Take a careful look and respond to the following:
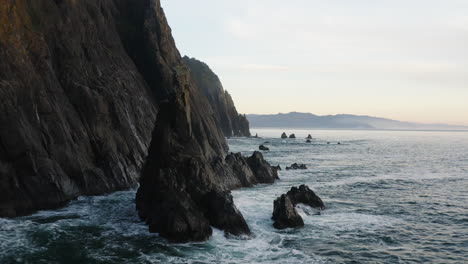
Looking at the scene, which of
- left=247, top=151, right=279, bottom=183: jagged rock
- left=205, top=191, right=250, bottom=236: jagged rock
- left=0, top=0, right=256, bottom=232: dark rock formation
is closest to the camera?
Answer: left=205, top=191, right=250, bottom=236: jagged rock

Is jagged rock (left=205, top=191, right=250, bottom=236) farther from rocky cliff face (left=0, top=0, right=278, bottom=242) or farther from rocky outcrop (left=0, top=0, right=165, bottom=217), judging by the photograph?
rocky outcrop (left=0, top=0, right=165, bottom=217)

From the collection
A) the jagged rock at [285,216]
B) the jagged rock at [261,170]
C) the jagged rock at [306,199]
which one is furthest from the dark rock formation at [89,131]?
the jagged rock at [306,199]

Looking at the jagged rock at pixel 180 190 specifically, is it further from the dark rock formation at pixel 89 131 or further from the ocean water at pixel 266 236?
the ocean water at pixel 266 236

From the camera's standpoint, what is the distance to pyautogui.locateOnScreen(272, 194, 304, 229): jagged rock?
34438 millimetres

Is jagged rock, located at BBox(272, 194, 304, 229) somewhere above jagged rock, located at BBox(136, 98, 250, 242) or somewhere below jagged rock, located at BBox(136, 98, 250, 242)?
below

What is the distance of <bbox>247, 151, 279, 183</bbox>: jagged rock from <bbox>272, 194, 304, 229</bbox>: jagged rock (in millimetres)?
23288

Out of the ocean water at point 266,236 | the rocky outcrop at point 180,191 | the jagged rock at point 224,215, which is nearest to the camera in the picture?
the ocean water at point 266,236

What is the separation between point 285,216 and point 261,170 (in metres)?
25.8

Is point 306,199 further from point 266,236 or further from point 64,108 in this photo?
point 64,108

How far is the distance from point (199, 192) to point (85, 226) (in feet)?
30.9

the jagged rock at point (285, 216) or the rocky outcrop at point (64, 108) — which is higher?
the rocky outcrop at point (64, 108)

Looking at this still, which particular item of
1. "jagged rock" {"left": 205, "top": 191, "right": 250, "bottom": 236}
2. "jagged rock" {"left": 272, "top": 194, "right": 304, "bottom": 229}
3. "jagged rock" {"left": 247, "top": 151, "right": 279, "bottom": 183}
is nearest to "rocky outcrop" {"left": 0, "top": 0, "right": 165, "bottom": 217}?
"jagged rock" {"left": 205, "top": 191, "right": 250, "bottom": 236}

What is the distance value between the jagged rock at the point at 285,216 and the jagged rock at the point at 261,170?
23.3m

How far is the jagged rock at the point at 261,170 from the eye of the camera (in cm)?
5953
